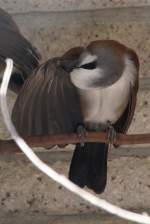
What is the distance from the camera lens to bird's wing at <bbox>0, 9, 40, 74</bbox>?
1.13 metres

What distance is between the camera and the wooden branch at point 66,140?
3.31 ft

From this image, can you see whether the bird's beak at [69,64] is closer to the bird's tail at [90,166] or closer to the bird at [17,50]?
the bird at [17,50]

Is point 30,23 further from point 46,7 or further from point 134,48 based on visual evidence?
point 134,48

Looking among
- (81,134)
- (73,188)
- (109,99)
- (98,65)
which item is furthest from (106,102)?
(73,188)

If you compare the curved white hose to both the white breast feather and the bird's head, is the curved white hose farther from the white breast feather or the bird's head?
the white breast feather

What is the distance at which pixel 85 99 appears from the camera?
4.18ft

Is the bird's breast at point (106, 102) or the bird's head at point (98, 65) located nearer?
the bird's head at point (98, 65)

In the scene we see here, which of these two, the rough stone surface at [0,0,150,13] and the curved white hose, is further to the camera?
the rough stone surface at [0,0,150,13]

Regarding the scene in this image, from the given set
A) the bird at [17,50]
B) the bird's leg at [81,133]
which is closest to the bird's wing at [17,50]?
the bird at [17,50]

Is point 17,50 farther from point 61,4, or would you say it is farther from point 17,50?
point 61,4

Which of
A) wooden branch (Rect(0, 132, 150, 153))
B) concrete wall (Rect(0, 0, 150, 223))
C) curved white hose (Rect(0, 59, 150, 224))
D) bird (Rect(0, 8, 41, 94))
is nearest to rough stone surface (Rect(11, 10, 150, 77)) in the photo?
concrete wall (Rect(0, 0, 150, 223))

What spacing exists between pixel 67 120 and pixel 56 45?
195mm

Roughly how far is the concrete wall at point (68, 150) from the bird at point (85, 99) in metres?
0.05

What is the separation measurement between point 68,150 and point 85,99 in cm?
10
